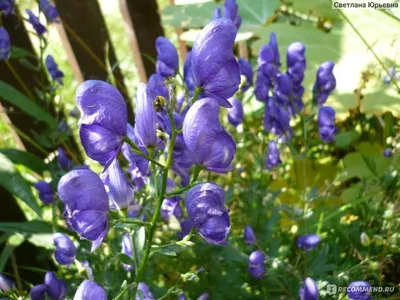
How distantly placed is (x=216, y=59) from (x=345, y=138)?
1240 millimetres

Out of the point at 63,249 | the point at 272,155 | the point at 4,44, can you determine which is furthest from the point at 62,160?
the point at 272,155

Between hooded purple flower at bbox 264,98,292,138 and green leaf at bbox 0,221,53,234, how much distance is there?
2.13ft

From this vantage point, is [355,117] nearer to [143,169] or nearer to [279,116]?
[279,116]

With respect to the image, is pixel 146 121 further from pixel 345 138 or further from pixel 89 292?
pixel 345 138

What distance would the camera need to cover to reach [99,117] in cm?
64

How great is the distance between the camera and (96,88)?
644 millimetres

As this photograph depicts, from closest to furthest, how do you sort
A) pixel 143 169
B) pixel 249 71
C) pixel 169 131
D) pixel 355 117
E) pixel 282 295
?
pixel 169 131, pixel 143 169, pixel 282 295, pixel 249 71, pixel 355 117

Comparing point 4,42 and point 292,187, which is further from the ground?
point 4,42

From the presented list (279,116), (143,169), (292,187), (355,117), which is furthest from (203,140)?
(355,117)

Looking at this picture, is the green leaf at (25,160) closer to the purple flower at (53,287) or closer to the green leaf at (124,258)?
the purple flower at (53,287)

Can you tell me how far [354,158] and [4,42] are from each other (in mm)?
1195

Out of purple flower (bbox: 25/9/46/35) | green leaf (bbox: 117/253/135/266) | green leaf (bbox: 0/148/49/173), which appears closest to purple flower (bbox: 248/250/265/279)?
green leaf (bbox: 117/253/135/266)

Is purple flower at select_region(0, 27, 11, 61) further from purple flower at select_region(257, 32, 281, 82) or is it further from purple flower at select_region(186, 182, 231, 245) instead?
purple flower at select_region(186, 182, 231, 245)

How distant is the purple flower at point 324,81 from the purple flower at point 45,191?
0.71 m
